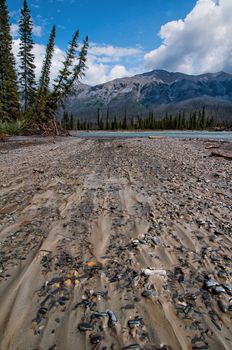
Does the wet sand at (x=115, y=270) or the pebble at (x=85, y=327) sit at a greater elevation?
the wet sand at (x=115, y=270)

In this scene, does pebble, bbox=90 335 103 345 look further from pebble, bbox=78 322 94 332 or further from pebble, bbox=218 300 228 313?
pebble, bbox=218 300 228 313

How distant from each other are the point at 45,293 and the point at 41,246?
39.3 inches

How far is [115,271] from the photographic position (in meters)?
2.98

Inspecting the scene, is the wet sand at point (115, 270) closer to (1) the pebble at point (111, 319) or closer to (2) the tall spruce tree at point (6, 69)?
(1) the pebble at point (111, 319)

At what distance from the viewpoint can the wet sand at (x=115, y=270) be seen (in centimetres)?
214

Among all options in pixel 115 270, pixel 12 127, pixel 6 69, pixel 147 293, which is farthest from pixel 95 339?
pixel 6 69

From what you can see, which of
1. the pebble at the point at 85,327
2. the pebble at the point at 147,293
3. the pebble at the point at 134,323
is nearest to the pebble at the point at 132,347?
the pebble at the point at 134,323

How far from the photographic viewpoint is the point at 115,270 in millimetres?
2998

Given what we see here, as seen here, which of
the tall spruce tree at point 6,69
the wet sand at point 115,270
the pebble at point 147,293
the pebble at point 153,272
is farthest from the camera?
the tall spruce tree at point 6,69

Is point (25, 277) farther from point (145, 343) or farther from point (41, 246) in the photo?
point (145, 343)

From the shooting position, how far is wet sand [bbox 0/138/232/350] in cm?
214

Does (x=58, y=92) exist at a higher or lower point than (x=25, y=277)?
higher

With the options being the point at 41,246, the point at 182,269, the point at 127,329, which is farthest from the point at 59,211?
the point at 127,329

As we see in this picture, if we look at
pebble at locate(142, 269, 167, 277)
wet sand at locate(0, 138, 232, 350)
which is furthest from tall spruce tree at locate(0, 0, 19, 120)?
pebble at locate(142, 269, 167, 277)
